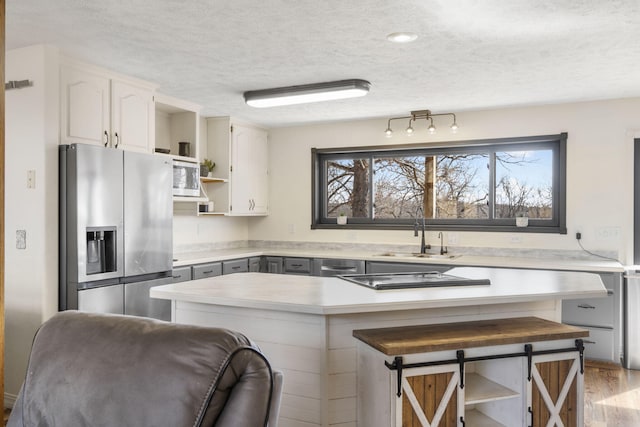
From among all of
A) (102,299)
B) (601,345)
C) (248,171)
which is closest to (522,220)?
(601,345)

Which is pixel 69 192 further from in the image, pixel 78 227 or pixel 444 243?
pixel 444 243

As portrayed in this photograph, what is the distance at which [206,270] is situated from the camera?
185 inches

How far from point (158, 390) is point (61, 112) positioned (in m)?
2.67

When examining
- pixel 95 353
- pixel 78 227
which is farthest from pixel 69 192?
pixel 95 353

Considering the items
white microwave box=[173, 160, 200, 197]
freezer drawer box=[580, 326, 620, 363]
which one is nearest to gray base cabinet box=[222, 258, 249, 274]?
white microwave box=[173, 160, 200, 197]

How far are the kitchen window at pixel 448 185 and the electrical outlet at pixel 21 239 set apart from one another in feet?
10.6

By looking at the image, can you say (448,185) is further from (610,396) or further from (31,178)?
(31,178)

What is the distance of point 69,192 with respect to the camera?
3.28 meters

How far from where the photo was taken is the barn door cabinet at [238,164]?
5457 mm

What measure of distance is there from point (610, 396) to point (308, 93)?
10.3 feet

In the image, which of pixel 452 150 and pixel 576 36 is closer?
pixel 576 36

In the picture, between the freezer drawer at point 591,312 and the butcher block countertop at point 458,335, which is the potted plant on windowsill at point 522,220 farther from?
the butcher block countertop at point 458,335

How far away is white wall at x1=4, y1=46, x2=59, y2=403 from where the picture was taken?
3.22 m

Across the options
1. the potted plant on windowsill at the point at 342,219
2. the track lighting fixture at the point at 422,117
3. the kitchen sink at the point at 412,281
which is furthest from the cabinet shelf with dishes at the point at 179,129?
the kitchen sink at the point at 412,281
